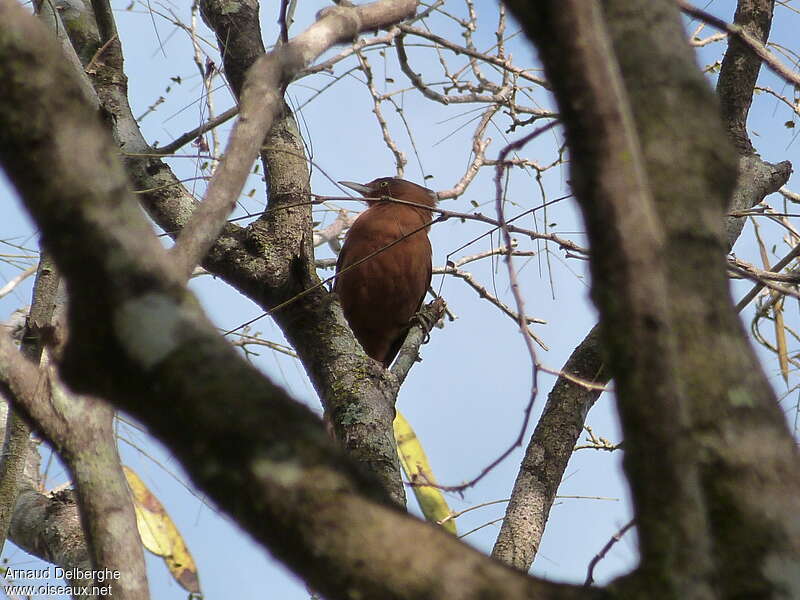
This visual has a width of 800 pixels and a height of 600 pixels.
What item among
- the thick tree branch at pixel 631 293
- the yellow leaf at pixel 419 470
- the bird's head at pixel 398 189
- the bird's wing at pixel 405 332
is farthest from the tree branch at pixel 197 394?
the bird's head at pixel 398 189

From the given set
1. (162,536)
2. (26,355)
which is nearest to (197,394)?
(26,355)

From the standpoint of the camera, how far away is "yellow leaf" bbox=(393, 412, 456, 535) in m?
4.17

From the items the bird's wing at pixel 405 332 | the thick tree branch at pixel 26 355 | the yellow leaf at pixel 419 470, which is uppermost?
the bird's wing at pixel 405 332

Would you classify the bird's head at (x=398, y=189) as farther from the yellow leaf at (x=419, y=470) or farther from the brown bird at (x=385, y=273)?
the yellow leaf at (x=419, y=470)

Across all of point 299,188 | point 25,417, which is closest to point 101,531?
point 25,417

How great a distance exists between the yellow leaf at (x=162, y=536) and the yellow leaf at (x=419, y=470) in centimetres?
115

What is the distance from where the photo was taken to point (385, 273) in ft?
16.8

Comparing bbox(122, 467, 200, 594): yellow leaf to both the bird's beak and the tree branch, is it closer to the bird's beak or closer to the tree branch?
the bird's beak

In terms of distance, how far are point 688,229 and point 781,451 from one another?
0.86 ft

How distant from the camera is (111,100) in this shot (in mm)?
2906

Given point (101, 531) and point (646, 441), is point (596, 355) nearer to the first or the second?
point (101, 531)

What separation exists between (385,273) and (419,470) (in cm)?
137

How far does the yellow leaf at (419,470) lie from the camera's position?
13.7 feet

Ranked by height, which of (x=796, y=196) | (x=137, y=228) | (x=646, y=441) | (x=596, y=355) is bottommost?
(x=646, y=441)
